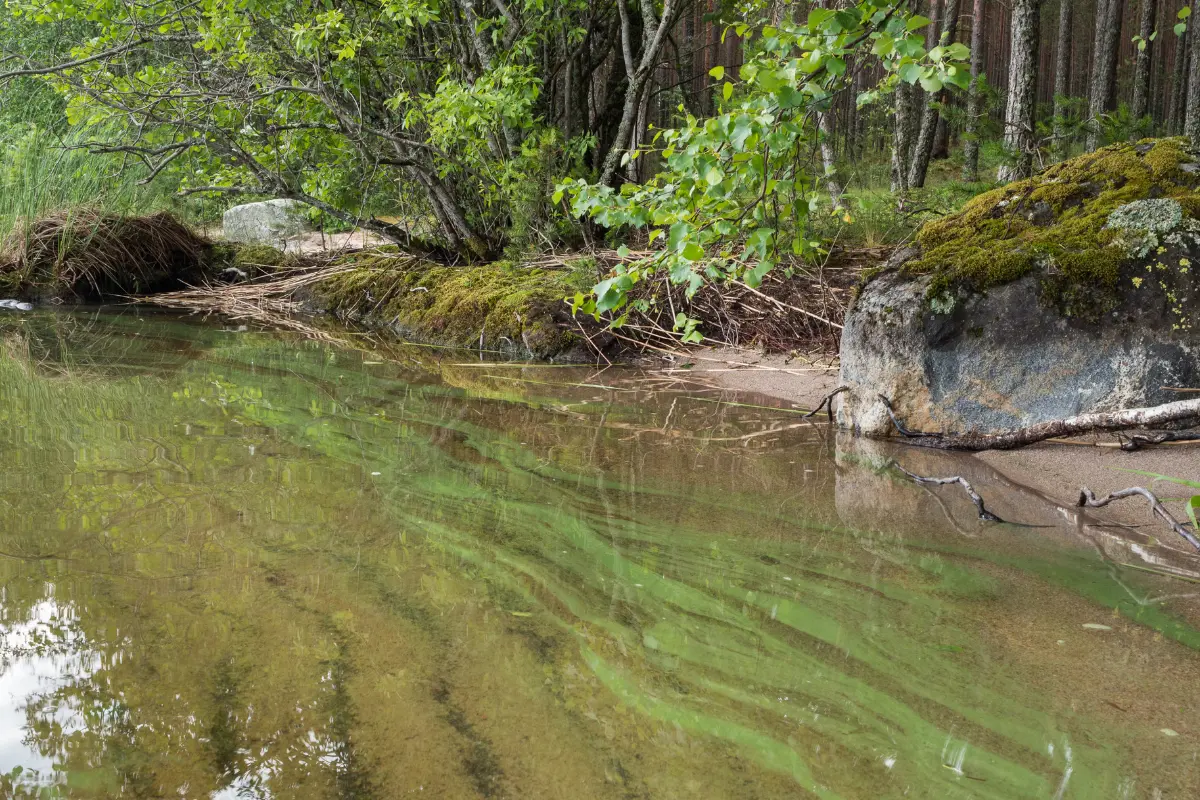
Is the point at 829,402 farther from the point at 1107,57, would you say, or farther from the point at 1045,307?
the point at 1107,57

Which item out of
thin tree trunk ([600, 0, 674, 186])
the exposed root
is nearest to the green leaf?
the exposed root

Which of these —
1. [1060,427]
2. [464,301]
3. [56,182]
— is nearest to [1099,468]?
[1060,427]

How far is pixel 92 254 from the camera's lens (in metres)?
8.27

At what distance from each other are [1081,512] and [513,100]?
14.6 ft

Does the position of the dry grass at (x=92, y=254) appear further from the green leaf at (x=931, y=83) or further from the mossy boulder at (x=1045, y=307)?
the green leaf at (x=931, y=83)

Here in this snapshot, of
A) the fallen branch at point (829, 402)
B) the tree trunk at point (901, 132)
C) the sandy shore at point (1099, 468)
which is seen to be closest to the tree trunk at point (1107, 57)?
the tree trunk at point (901, 132)

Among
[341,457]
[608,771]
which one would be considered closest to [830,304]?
[341,457]

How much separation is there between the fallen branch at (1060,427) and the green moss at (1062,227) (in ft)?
1.81

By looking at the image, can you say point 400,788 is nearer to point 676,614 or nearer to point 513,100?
point 676,614

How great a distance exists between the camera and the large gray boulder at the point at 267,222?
9.91 metres

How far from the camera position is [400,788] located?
51.0 inches

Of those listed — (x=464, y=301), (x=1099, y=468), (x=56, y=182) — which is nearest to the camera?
(x=1099, y=468)

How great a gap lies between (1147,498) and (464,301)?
4.72m

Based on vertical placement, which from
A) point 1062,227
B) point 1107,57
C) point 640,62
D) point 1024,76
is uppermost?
point 1107,57
